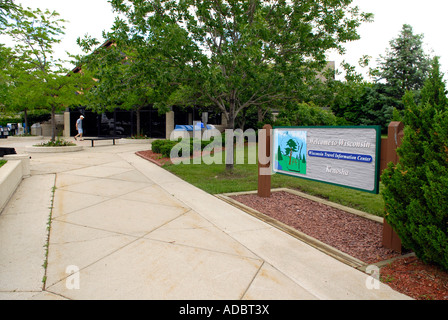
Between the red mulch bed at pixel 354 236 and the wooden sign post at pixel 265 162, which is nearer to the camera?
the red mulch bed at pixel 354 236

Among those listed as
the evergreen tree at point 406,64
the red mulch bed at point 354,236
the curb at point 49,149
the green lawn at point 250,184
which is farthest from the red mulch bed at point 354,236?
the evergreen tree at point 406,64

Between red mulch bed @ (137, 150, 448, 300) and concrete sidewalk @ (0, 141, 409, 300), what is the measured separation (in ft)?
1.05

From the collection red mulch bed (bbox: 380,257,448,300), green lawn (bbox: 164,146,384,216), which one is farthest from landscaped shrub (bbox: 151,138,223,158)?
red mulch bed (bbox: 380,257,448,300)

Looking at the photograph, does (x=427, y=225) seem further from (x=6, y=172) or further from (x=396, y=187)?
(x=6, y=172)

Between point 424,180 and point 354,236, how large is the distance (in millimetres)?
1607

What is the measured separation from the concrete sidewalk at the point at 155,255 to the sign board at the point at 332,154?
158 cm

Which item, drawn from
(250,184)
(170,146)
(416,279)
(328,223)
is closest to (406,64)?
(170,146)

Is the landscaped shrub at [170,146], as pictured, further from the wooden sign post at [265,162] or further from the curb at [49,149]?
the wooden sign post at [265,162]

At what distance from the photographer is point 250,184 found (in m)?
8.44

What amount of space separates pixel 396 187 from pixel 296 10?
6.72 m

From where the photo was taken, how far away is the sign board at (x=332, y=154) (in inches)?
192

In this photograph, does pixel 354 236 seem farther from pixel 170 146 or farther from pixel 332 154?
pixel 170 146

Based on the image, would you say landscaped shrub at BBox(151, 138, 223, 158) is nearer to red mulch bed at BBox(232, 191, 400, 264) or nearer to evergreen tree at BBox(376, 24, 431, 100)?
red mulch bed at BBox(232, 191, 400, 264)

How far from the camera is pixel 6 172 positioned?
22.1ft
